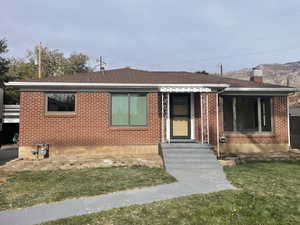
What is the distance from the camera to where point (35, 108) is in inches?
352

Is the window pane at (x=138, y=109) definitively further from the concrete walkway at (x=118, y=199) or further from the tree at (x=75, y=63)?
the tree at (x=75, y=63)

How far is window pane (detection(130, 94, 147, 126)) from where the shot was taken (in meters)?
9.33

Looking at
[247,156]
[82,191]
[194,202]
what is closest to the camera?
[194,202]

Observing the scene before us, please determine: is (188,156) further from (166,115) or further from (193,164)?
(166,115)

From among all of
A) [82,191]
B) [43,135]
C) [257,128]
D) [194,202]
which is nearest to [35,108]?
[43,135]

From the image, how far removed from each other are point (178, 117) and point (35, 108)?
618 cm

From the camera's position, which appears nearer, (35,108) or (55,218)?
(55,218)

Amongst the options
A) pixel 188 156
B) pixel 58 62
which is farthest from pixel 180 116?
pixel 58 62

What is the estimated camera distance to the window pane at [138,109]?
9328mm

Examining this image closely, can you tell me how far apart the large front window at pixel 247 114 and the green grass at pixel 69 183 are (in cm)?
505

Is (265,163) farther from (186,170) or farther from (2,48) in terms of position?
(2,48)

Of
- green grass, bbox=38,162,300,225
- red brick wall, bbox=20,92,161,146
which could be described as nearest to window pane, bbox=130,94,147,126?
red brick wall, bbox=20,92,161,146

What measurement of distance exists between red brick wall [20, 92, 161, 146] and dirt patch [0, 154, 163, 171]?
84 cm

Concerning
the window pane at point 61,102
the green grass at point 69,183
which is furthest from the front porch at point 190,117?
the window pane at point 61,102
